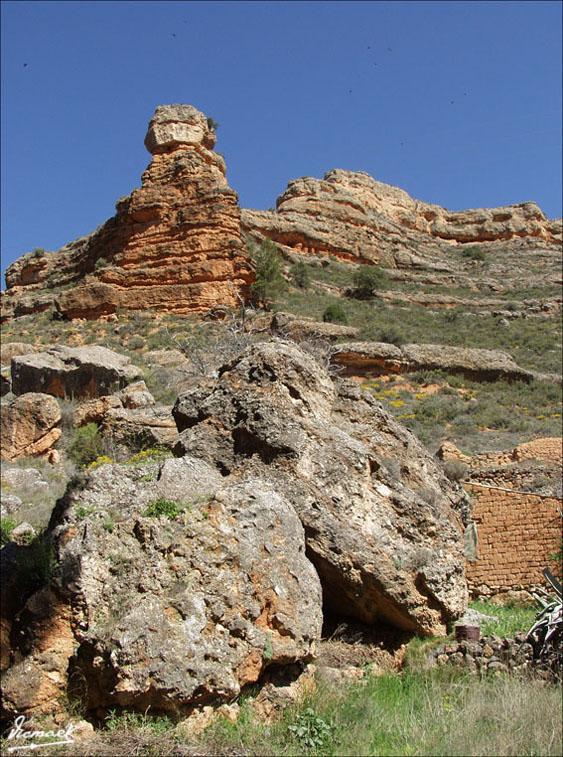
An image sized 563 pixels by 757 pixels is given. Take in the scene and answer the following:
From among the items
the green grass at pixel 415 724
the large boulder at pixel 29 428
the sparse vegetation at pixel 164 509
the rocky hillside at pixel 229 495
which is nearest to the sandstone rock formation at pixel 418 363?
the rocky hillside at pixel 229 495

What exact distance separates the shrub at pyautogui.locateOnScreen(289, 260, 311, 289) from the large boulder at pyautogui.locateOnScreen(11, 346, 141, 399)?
68.1 feet

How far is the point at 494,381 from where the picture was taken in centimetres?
2439

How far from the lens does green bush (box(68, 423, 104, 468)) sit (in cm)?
1370

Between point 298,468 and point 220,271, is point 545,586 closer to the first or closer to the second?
point 298,468

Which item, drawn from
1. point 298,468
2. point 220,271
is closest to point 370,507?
point 298,468

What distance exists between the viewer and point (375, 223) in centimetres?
5450

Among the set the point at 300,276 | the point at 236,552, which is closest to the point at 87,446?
the point at 236,552

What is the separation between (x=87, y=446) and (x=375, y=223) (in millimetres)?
45293

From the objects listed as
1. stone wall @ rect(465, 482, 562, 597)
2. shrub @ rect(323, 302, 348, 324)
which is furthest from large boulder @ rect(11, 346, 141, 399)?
shrub @ rect(323, 302, 348, 324)

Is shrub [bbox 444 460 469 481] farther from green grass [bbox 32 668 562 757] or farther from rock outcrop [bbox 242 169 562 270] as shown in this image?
rock outcrop [bbox 242 169 562 270]

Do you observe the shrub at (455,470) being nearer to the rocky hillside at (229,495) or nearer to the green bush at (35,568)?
the rocky hillside at (229,495)

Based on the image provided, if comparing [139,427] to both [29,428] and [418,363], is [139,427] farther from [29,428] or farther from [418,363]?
[418,363]

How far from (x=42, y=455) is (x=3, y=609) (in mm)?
11275

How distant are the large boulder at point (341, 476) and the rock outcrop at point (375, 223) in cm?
3715
